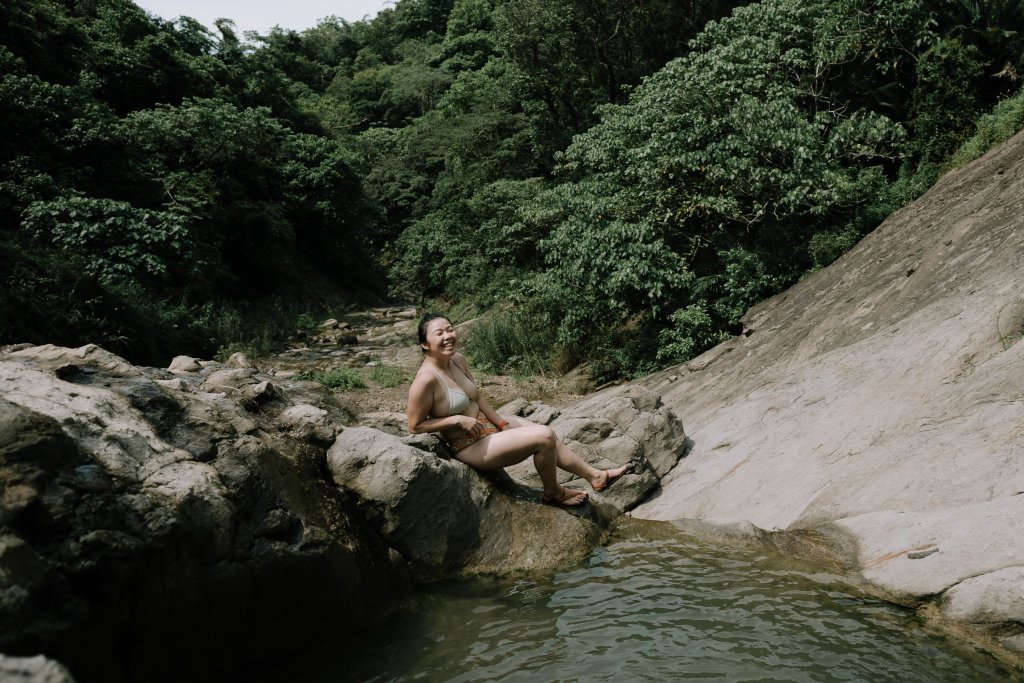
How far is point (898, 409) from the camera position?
6.25 meters

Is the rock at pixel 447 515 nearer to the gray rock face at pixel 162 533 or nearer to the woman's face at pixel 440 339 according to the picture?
the gray rock face at pixel 162 533

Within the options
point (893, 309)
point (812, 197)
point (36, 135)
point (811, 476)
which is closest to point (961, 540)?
point (811, 476)

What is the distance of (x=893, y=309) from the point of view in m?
8.37

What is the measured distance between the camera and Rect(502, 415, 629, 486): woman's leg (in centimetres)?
628

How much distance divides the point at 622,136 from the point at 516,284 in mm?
5080

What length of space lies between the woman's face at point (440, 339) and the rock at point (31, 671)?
158 inches

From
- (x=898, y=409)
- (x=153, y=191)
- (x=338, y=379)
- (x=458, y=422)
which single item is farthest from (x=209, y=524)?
(x=153, y=191)

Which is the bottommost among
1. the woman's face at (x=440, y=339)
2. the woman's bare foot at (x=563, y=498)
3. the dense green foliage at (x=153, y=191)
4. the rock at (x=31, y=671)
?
the woman's bare foot at (x=563, y=498)

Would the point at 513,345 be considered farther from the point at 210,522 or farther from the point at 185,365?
the point at 210,522

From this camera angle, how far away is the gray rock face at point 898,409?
4559 mm

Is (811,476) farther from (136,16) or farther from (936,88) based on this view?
(136,16)

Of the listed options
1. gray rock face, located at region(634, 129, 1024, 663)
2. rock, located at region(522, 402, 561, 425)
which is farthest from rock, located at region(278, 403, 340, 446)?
rock, located at region(522, 402, 561, 425)

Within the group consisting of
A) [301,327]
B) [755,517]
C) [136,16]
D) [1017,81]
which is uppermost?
[136,16]

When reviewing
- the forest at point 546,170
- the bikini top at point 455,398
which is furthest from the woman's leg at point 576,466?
the forest at point 546,170
